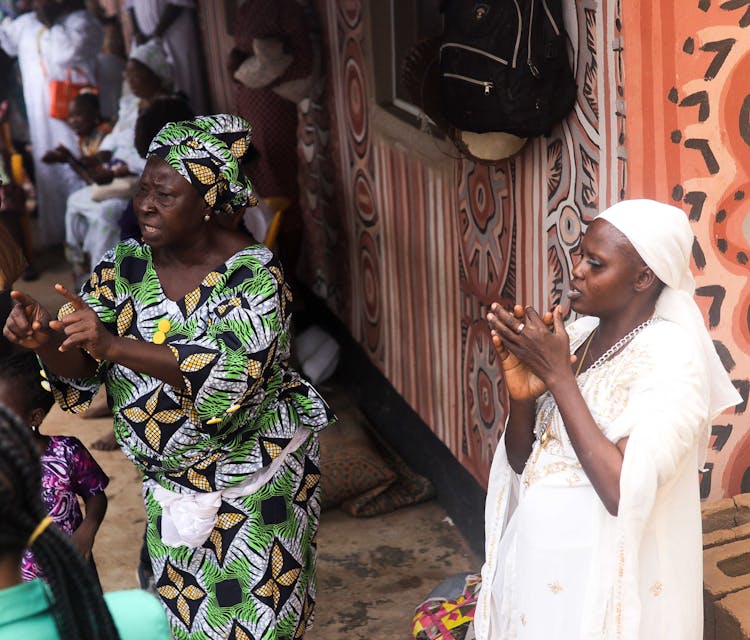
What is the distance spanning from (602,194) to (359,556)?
223 centimetres

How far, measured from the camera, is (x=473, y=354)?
454 cm

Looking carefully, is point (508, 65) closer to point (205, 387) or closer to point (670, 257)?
point (670, 257)

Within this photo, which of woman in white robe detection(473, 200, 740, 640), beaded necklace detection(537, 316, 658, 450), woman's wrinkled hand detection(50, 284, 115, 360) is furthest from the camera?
woman's wrinkled hand detection(50, 284, 115, 360)

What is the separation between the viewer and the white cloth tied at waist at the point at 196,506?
3.21 meters

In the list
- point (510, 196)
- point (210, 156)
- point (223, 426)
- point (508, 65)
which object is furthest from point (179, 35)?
point (223, 426)

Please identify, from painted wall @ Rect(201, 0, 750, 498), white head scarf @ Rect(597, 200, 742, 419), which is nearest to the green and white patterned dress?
painted wall @ Rect(201, 0, 750, 498)

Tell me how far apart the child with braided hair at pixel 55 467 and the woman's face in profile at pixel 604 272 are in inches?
60.4

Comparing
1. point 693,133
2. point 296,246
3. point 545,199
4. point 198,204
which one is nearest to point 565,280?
point 545,199

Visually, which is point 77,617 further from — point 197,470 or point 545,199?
point 545,199

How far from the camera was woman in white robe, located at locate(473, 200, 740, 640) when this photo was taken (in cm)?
230

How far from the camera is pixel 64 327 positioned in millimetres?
2795

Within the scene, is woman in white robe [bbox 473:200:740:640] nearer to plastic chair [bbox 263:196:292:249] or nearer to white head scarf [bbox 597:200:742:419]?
white head scarf [bbox 597:200:742:419]

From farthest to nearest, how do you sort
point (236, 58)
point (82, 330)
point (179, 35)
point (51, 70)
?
point (51, 70) → point (179, 35) → point (236, 58) → point (82, 330)

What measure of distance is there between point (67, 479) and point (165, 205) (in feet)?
2.77
